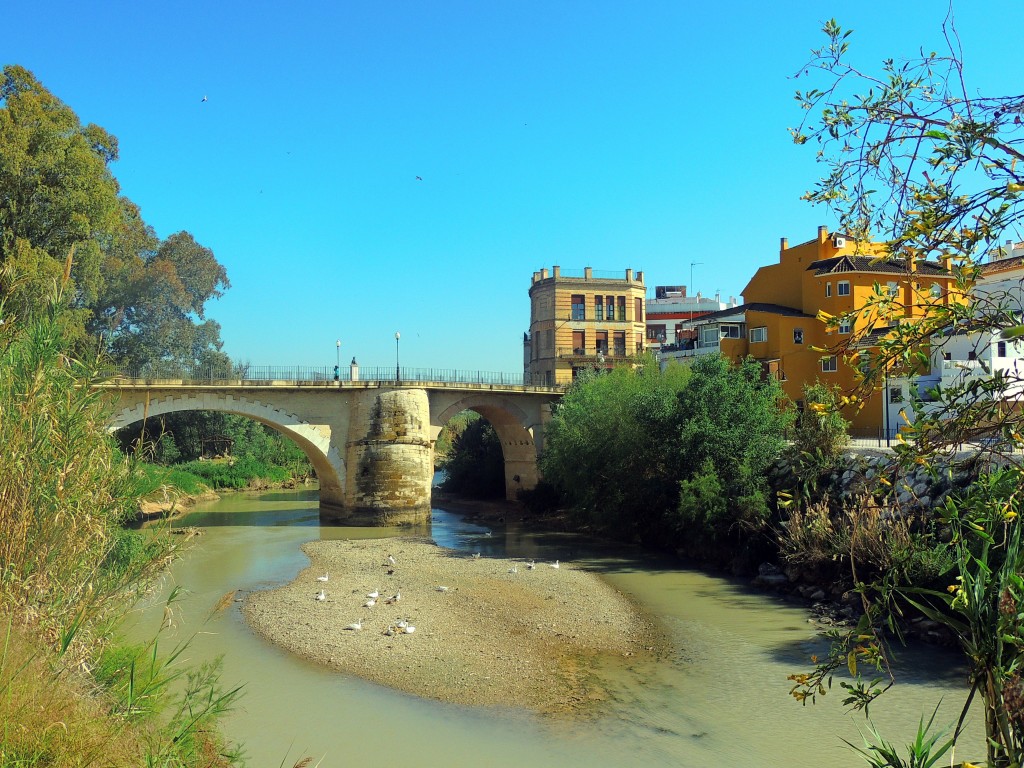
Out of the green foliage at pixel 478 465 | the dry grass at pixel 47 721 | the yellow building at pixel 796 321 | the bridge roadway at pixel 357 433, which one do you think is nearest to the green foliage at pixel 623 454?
the bridge roadway at pixel 357 433

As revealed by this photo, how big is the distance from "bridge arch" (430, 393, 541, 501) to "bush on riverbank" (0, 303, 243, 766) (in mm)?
27130

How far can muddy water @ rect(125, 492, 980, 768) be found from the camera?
10.5 m

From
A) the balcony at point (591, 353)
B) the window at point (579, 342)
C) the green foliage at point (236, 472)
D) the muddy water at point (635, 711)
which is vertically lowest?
the muddy water at point (635, 711)

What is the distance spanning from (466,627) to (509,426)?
75.3 ft

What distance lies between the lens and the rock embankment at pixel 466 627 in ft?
43.7

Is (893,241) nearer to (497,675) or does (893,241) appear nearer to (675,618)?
(497,675)

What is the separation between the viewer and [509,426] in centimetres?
3941

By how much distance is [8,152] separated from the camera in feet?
82.8

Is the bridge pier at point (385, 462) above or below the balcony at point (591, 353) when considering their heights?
below

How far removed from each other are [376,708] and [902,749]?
714 centimetres

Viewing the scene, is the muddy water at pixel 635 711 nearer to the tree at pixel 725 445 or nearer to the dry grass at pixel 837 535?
the dry grass at pixel 837 535

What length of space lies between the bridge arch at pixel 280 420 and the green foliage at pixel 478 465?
1021cm

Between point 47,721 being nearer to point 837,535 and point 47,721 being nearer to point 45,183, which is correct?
point 837,535

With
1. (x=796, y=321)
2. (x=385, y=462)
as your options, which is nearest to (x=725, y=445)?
(x=796, y=321)
